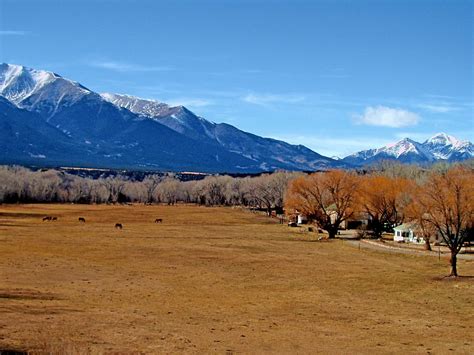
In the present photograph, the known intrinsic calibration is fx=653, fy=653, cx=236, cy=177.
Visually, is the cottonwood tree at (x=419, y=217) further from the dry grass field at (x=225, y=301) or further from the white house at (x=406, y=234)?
the white house at (x=406, y=234)

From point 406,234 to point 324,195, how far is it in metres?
19.4

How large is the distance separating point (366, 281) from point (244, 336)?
70.7 feet

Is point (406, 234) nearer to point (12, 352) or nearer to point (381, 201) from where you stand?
point (381, 201)

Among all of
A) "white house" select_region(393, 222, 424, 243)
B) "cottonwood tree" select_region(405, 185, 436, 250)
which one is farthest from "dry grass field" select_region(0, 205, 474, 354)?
"white house" select_region(393, 222, 424, 243)

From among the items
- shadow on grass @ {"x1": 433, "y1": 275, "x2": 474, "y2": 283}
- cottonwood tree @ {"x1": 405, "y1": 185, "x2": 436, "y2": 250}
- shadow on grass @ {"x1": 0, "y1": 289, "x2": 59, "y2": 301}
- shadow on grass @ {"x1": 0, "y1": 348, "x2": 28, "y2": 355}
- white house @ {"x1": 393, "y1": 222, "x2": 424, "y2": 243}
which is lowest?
shadow on grass @ {"x1": 0, "y1": 289, "x2": 59, "y2": 301}

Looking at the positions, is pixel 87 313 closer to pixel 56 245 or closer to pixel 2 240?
pixel 56 245

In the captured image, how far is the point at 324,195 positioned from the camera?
346 ft

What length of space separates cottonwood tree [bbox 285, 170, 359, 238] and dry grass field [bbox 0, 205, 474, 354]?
1154 inches

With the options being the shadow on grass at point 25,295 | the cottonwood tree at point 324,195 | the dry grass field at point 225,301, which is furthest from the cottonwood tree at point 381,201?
the shadow on grass at point 25,295

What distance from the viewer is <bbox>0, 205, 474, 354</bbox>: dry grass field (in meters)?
28.3

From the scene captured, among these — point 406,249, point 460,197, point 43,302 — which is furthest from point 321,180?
point 43,302

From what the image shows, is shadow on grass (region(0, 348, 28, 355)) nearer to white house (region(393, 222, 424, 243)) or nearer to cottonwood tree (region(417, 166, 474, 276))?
cottonwood tree (region(417, 166, 474, 276))

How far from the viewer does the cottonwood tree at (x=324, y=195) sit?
326 feet

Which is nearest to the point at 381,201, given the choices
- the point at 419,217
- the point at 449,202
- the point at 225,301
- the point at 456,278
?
the point at 419,217
